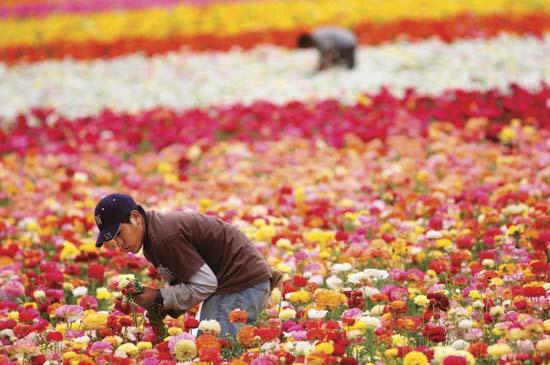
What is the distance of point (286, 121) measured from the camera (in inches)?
342

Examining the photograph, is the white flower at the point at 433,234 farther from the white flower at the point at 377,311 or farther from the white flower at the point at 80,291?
the white flower at the point at 80,291

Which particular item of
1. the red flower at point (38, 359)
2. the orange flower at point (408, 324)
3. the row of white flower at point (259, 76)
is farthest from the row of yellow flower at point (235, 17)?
the red flower at point (38, 359)

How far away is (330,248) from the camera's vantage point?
4.95 metres

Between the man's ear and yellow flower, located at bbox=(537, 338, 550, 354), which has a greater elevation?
the man's ear

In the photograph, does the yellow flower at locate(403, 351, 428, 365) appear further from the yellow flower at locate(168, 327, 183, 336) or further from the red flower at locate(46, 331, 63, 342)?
the red flower at locate(46, 331, 63, 342)

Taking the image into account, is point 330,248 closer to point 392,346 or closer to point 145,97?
point 392,346

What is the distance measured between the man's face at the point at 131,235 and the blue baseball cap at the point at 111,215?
0.03m

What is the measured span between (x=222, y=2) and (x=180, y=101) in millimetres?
6597

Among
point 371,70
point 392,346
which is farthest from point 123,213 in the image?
point 371,70


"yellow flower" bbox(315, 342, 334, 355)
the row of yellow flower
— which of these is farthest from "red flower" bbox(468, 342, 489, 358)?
the row of yellow flower

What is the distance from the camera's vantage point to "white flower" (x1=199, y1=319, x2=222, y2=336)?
3.60 m

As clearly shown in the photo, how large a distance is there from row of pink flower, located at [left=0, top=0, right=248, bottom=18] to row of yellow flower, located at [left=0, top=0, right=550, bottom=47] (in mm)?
805

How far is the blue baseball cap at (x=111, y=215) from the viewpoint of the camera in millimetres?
3686

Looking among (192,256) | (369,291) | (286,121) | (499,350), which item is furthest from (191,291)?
(286,121)
